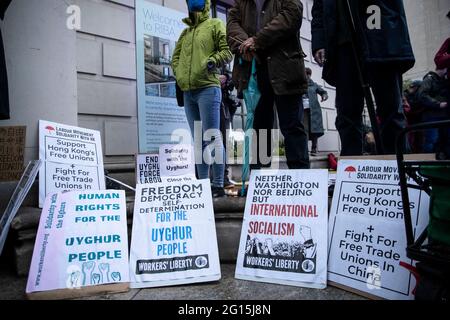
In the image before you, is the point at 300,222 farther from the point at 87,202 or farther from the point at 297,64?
the point at 87,202

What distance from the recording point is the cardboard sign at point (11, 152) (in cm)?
293

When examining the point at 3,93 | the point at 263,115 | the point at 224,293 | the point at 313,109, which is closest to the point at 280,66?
the point at 263,115

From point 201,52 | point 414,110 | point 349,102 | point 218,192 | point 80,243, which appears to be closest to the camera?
point 80,243

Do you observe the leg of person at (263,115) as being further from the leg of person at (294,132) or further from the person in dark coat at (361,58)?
the person in dark coat at (361,58)

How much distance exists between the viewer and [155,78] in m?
4.91

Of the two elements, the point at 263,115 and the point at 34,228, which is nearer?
the point at 34,228

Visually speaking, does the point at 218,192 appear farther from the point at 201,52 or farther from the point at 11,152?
the point at 11,152

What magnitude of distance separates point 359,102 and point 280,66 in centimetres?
61

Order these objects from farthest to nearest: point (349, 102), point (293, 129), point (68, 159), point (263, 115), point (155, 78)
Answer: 1. point (155, 78)
2. point (68, 159)
3. point (263, 115)
4. point (293, 129)
5. point (349, 102)

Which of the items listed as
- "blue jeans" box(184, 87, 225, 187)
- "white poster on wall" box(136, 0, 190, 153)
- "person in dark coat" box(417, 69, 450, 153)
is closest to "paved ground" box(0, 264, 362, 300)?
"blue jeans" box(184, 87, 225, 187)

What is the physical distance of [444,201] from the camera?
126cm

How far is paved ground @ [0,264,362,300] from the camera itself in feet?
5.93

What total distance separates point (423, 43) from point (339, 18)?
15.9 meters

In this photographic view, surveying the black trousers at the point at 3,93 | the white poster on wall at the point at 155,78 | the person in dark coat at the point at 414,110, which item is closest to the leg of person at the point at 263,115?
the black trousers at the point at 3,93
